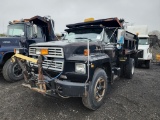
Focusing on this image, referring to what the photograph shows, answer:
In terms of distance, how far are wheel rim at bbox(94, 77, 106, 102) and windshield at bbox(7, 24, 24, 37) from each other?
4.44 m

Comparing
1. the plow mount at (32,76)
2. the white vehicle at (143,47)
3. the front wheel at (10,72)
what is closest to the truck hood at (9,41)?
the front wheel at (10,72)

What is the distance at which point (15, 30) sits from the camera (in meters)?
6.38

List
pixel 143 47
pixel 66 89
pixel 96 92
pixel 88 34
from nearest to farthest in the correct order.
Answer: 1. pixel 66 89
2. pixel 96 92
3. pixel 88 34
4. pixel 143 47

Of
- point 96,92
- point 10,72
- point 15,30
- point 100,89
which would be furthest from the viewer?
point 15,30

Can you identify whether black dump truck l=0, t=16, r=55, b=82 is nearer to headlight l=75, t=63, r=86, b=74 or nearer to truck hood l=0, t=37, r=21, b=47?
truck hood l=0, t=37, r=21, b=47

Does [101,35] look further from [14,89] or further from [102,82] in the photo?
[14,89]

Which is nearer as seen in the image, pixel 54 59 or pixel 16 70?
pixel 54 59

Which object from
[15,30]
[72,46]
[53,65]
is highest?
[15,30]

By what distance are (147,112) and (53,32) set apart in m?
6.08

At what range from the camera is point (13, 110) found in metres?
3.50

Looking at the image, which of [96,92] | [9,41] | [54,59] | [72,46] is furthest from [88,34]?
[9,41]

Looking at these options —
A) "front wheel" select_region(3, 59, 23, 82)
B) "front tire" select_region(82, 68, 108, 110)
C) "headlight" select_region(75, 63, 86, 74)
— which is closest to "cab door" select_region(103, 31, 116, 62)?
"front tire" select_region(82, 68, 108, 110)

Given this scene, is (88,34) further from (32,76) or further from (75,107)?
(75,107)

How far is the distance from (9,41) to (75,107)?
4009 millimetres
